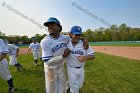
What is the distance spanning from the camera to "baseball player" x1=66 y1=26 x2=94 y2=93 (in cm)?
480

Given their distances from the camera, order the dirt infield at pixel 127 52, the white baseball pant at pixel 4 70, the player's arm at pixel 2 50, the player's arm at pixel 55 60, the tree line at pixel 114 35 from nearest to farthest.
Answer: the player's arm at pixel 55 60, the player's arm at pixel 2 50, the white baseball pant at pixel 4 70, the dirt infield at pixel 127 52, the tree line at pixel 114 35

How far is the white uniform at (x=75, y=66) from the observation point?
481 centimetres

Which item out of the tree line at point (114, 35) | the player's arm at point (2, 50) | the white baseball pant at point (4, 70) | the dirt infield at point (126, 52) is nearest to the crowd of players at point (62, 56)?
the player's arm at point (2, 50)

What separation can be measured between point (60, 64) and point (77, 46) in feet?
1.82

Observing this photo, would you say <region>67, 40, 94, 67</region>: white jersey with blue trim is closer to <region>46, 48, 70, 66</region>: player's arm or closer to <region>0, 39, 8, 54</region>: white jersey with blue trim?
<region>46, 48, 70, 66</region>: player's arm

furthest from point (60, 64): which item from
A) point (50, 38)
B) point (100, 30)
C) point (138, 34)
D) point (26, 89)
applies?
point (100, 30)

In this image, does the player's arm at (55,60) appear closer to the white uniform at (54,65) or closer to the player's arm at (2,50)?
the white uniform at (54,65)

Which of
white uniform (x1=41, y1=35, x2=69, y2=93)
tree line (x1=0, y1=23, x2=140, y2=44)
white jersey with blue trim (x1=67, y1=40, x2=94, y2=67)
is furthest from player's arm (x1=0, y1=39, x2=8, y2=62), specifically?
tree line (x1=0, y1=23, x2=140, y2=44)

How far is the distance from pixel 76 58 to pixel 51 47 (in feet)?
2.14

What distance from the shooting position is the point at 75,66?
487 cm

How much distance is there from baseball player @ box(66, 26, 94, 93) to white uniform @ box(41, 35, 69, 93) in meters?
0.18

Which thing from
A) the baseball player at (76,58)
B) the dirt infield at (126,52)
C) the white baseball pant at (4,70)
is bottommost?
the dirt infield at (126,52)

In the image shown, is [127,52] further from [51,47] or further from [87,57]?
[51,47]

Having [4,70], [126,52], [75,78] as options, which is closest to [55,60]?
[75,78]
